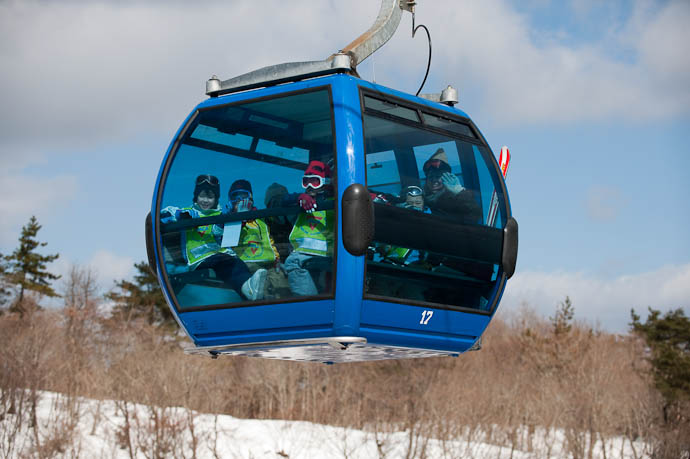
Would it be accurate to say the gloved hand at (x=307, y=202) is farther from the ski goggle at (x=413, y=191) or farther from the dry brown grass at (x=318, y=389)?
the dry brown grass at (x=318, y=389)

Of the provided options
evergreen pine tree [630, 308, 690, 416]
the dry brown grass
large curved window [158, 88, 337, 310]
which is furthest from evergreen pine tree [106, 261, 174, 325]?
large curved window [158, 88, 337, 310]

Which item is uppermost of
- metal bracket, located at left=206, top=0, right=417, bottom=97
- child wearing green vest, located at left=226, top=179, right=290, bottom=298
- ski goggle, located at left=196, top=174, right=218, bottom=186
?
metal bracket, located at left=206, top=0, right=417, bottom=97

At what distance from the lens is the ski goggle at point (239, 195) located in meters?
5.45

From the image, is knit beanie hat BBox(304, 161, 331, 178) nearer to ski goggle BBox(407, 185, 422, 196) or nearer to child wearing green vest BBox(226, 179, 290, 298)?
child wearing green vest BBox(226, 179, 290, 298)

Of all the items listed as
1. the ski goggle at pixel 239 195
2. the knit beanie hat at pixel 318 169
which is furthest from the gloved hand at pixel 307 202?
the ski goggle at pixel 239 195

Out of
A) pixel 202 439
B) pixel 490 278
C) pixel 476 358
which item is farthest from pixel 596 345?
pixel 490 278

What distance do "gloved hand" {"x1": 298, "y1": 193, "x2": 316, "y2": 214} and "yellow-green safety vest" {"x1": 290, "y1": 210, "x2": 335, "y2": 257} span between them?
1.3 inches

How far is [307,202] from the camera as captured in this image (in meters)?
5.11

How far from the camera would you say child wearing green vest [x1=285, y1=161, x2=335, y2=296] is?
16.6ft

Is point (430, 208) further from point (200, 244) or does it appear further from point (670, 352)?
point (670, 352)

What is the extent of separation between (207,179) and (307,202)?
2.94 ft

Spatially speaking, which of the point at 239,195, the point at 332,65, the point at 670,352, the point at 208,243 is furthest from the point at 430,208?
the point at 670,352

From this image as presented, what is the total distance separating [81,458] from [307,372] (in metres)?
9.74

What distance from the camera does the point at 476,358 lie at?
4334 centimetres
